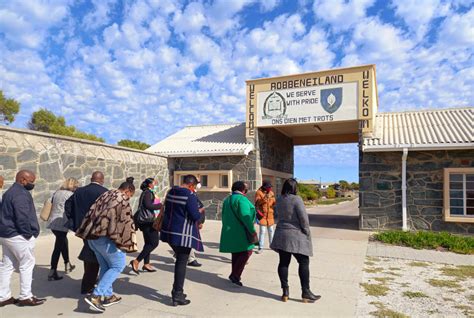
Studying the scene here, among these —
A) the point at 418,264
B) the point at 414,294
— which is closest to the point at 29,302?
the point at 414,294

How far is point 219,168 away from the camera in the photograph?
13.7m

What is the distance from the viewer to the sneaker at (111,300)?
428 centimetres

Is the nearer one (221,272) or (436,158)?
(221,272)

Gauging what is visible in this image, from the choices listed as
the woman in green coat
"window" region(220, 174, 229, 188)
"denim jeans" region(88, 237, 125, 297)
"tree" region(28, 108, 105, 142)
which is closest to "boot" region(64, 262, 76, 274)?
"denim jeans" region(88, 237, 125, 297)

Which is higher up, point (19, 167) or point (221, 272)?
point (19, 167)

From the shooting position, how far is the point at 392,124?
1315cm

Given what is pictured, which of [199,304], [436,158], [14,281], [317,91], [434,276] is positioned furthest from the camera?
[317,91]

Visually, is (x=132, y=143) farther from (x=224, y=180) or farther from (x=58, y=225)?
(x=58, y=225)

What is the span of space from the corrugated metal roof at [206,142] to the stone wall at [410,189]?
4.44 meters

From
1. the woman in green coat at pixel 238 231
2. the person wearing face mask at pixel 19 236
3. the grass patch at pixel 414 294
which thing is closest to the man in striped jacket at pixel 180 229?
the woman in green coat at pixel 238 231

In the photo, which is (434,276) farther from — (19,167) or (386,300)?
(19,167)

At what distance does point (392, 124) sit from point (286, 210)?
1016 centimetres

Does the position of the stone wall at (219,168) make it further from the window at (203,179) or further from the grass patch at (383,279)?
the grass patch at (383,279)

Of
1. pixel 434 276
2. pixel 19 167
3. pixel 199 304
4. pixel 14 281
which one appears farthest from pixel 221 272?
pixel 19 167
